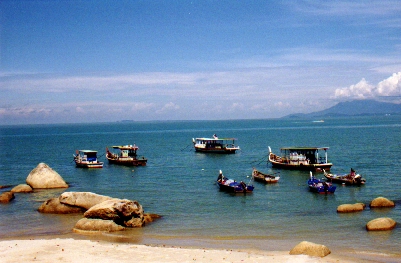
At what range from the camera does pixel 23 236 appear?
3011 centimetres

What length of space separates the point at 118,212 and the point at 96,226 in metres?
1.77

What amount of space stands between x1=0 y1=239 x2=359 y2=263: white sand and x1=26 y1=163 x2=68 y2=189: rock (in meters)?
25.2

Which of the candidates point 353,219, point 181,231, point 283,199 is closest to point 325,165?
point 283,199

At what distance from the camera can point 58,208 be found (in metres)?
37.2

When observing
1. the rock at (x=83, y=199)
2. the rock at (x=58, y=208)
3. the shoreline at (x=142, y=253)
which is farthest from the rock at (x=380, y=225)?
the rock at (x=58, y=208)

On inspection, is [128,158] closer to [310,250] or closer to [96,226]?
[96,226]

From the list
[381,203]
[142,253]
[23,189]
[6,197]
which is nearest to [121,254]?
[142,253]

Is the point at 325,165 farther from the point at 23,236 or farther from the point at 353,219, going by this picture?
the point at 23,236

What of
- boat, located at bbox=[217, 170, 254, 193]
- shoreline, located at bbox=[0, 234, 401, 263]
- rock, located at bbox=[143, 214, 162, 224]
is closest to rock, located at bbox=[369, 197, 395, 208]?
shoreline, located at bbox=[0, 234, 401, 263]

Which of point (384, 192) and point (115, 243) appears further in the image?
point (384, 192)

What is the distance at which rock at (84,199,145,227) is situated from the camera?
31.3m

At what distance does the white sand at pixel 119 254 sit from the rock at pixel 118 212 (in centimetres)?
483

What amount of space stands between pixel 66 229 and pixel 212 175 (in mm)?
32748

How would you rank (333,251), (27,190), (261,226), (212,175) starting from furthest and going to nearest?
1. (212,175)
2. (27,190)
3. (261,226)
4. (333,251)
